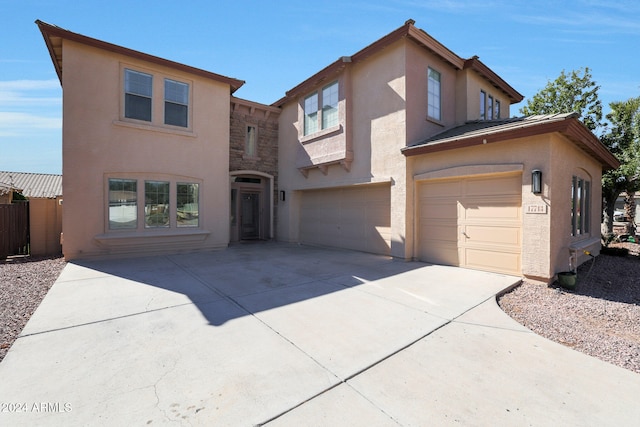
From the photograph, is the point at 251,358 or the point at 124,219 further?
the point at 124,219

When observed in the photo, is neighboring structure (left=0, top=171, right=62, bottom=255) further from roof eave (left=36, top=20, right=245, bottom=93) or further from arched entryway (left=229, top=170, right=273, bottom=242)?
arched entryway (left=229, top=170, right=273, bottom=242)

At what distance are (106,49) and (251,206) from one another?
7244 millimetres

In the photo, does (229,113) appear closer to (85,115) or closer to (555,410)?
(85,115)

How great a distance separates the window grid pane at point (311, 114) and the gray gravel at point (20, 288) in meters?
8.74

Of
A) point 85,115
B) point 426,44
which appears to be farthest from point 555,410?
point 85,115

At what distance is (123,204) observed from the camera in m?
8.98

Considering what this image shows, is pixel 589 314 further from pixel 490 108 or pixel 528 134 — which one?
pixel 490 108

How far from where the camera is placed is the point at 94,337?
355cm

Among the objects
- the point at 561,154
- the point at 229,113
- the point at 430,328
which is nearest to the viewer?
the point at 430,328

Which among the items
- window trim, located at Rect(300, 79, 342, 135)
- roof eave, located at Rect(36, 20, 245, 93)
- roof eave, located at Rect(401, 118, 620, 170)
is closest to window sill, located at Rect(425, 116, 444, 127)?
roof eave, located at Rect(401, 118, 620, 170)

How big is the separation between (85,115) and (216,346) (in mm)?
8704

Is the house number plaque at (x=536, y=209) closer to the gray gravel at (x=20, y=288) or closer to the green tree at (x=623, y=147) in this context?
the gray gravel at (x=20, y=288)

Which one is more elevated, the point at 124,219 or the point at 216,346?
the point at 124,219

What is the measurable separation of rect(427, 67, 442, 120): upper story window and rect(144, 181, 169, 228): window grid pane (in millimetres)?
8861
